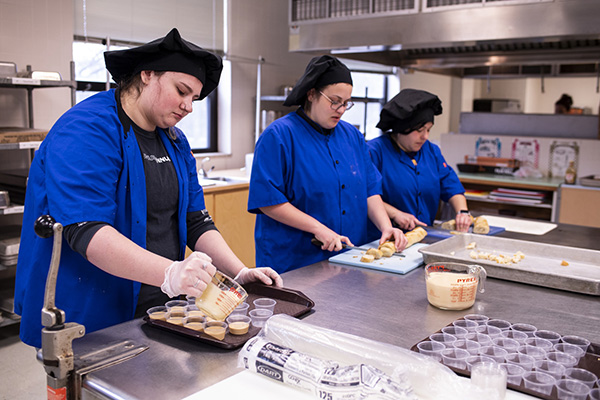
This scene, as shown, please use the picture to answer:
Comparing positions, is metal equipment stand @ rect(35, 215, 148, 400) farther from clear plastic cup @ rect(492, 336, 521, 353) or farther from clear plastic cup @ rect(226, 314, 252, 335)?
clear plastic cup @ rect(492, 336, 521, 353)

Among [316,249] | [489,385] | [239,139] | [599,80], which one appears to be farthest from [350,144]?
[599,80]

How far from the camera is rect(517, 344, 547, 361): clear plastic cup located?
1.26m

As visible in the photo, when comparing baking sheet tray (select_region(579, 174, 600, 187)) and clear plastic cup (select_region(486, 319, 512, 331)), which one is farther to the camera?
baking sheet tray (select_region(579, 174, 600, 187))

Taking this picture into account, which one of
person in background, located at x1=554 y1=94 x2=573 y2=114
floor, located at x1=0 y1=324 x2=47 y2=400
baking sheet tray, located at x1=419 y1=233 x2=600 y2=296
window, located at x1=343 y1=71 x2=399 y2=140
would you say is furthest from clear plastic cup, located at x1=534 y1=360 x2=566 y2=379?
person in background, located at x1=554 y1=94 x2=573 y2=114

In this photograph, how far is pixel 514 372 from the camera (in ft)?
3.95

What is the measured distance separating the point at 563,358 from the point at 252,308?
815 mm

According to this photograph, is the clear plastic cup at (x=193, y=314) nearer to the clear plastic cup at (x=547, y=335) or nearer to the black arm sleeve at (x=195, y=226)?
the black arm sleeve at (x=195, y=226)

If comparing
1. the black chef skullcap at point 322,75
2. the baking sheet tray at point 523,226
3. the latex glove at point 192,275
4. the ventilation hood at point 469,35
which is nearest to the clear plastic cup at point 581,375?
the latex glove at point 192,275

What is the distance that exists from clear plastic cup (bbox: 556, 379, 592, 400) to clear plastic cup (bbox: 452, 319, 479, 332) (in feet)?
1.01

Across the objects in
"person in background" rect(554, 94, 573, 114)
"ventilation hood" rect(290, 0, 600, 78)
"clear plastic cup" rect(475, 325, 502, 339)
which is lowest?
"clear plastic cup" rect(475, 325, 502, 339)

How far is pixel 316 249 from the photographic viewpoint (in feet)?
8.09

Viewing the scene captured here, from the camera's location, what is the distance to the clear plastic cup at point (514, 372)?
3.87ft

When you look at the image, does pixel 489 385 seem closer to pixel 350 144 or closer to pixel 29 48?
pixel 350 144

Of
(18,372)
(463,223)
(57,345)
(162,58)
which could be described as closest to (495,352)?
(57,345)
